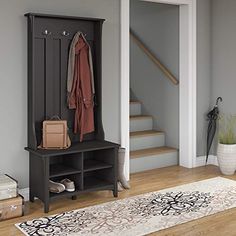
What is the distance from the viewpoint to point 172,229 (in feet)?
11.3

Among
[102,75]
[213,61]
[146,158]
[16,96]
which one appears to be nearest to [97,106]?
[102,75]

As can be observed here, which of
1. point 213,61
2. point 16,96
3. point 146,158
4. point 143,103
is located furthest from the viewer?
point 143,103

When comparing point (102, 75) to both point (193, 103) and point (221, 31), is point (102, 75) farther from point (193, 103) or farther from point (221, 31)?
point (221, 31)

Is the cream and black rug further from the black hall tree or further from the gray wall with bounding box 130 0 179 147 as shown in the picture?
the gray wall with bounding box 130 0 179 147

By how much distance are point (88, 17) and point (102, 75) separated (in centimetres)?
66

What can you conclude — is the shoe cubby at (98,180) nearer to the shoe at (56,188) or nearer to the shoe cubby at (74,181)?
the shoe cubby at (74,181)

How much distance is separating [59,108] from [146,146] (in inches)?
72.6

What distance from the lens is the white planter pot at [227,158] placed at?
5191 millimetres

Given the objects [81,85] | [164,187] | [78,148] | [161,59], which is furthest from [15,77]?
[161,59]

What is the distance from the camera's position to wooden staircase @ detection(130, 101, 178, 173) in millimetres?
5395

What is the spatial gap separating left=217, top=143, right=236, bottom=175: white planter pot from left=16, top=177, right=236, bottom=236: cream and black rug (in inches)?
24.8

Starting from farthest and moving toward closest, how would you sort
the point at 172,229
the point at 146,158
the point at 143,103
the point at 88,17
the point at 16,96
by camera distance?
1. the point at 143,103
2. the point at 146,158
3. the point at 88,17
4. the point at 16,96
5. the point at 172,229

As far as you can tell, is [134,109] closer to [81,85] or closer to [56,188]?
[81,85]

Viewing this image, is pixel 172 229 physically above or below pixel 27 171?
below
